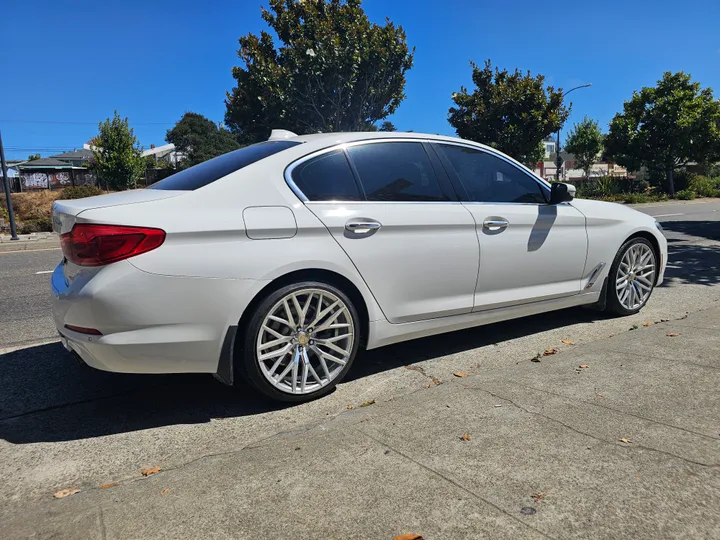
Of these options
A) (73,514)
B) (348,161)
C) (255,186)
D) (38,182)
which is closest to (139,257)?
(255,186)

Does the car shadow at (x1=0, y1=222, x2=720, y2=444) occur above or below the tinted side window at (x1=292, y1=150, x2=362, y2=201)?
below

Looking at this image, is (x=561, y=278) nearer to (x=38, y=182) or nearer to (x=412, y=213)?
(x=412, y=213)

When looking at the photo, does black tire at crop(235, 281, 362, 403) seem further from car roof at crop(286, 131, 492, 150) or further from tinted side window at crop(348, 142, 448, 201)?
car roof at crop(286, 131, 492, 150)

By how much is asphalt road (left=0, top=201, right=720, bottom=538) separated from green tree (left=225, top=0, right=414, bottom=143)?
29121 mm

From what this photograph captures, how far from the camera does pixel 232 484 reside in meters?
2.29

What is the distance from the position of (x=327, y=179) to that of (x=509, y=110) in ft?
106

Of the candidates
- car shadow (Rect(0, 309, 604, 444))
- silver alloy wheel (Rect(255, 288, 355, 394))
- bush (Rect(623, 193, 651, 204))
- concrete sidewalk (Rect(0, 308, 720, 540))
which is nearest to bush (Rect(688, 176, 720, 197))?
bush (Rect(623, 193, 651, 204))

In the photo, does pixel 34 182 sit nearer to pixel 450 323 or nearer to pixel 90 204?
pixel 90 204

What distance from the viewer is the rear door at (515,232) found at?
157 inches

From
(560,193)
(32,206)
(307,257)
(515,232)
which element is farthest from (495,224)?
(32,206)

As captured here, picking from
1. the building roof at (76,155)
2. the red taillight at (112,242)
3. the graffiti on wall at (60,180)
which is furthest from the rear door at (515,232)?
the building roof at (76,155)

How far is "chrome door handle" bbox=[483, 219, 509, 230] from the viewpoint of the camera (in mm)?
3953

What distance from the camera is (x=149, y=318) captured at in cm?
280

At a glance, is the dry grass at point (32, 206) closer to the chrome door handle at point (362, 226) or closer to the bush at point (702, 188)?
the chrome door handle at point (362, 226)
